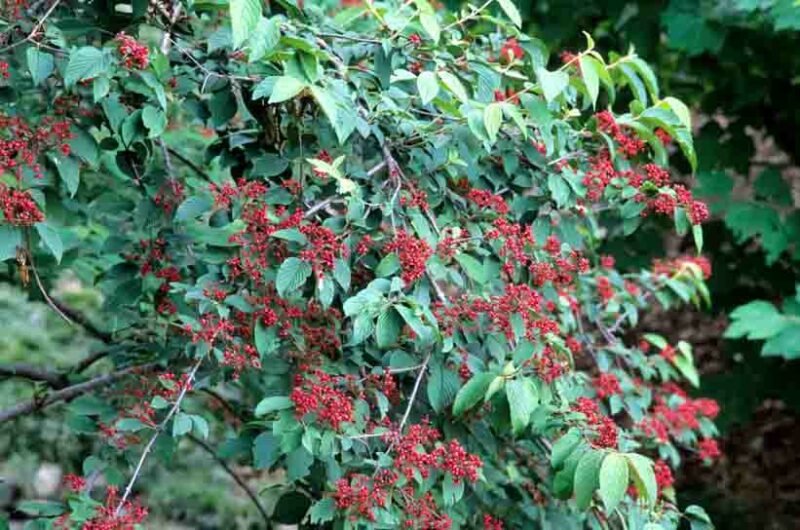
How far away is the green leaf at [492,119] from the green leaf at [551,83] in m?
0.08

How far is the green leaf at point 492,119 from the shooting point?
1.67 m

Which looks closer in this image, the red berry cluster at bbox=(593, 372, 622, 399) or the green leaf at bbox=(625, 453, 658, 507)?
the green leaf at bbox=(625, 453, 658, 507)

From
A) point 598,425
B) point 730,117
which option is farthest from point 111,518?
point 730,117

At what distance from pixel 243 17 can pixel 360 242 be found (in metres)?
0.50

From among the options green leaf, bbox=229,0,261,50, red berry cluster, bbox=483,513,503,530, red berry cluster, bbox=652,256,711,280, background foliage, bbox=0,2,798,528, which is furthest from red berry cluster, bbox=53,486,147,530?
background foliage, bbox=0,2,798,528

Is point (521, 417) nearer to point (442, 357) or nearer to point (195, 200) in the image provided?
point (442, 357)

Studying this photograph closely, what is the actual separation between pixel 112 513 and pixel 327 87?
79 centimetres

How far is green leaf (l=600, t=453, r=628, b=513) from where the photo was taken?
5.12ft

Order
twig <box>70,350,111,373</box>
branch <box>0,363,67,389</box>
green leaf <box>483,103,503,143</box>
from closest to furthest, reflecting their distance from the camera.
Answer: green leaf <box>483,103,503,143</box> < branch <box>0,363,67,389</box> < twig <box>70,350,111,373</box>

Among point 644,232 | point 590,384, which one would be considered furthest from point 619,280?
point 644,232

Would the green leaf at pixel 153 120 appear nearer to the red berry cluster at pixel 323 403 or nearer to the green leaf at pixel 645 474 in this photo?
the red berry cluster at pixel 323 403

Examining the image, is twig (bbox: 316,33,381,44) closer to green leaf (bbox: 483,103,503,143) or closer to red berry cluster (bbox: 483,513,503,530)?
green leaf (bbox: 483,103,503,143)

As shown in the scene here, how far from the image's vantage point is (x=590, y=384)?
2600mm

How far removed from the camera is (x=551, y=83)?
171cm
